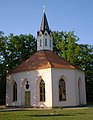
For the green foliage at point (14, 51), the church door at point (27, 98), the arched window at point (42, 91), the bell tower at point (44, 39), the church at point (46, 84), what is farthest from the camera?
the green foliage at point (14, 51)

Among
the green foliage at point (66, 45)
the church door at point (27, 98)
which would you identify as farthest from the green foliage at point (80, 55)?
the church door at point (27, 98)

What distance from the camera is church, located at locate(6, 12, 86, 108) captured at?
32594 millimetres

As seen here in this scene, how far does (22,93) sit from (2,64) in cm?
1203

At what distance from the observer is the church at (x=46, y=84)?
107ft

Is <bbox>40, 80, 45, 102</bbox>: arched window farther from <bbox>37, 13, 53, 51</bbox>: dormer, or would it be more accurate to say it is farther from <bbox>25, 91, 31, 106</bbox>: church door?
<bbox>37, 13, 53, 51</bbox>: dormer

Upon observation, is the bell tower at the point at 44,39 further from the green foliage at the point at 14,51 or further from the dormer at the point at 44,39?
the green foliage at the point at 14,51

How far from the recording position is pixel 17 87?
36.0 m

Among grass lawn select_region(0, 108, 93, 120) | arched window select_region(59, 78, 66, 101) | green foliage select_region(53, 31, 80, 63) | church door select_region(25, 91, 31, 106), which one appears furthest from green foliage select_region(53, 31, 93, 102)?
grass lawn select_region(0, 108, 93, 120)

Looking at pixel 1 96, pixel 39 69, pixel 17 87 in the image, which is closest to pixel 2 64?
pixel 1 96

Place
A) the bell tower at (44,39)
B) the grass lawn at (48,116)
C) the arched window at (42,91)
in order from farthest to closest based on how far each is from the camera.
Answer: the bell tower at (44,39) < the arched window at (42,91) < the grass lawn at (48,116)

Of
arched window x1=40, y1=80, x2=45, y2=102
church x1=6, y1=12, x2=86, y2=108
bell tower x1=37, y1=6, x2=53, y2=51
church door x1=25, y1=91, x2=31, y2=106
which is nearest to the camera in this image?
church x1=6, y1=12, x2=86, y2=108

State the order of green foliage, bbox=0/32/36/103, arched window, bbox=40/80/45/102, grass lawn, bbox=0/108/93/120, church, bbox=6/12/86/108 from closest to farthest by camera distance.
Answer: grass lawn, bbox=0/108/93/120
church, bbox=6/12/86/108
arched window, bbox=40/80/45/102
green foliage, bbox=0/32/36/103

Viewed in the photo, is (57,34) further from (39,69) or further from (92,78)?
(39,69)

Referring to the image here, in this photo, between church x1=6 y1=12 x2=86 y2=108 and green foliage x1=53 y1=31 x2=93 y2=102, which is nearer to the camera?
church x1=6 y1=12 x2=86 y2=108
